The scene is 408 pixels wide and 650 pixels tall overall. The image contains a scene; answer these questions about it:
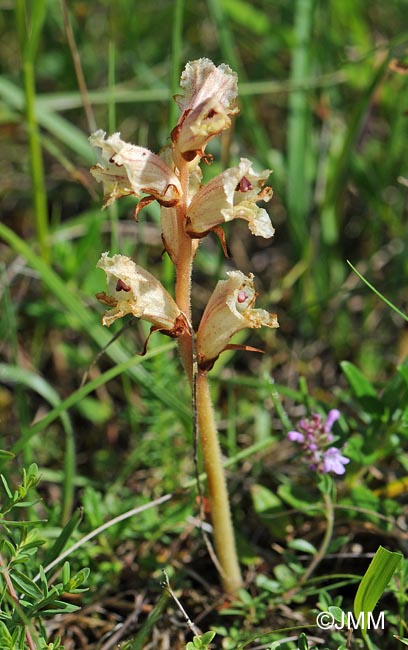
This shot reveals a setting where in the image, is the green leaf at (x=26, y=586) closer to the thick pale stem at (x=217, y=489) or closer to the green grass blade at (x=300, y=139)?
the thick pale stem at (x=217, y=489)

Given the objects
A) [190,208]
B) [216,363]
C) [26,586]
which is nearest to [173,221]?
[190,208]

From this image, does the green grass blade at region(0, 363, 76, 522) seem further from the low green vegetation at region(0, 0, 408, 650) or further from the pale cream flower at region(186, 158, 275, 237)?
the pale cream flower at region(186, 158, 275, 237)

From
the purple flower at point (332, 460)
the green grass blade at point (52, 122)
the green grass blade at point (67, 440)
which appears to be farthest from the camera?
the green grass blade at point (52, 122)

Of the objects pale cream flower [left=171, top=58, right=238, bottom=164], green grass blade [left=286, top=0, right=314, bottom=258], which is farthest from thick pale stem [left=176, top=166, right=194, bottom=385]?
green grass blade [left=286, top=0, right=314, bottom=258]

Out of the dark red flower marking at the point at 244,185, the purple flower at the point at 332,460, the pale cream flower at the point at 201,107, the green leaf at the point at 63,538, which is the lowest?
the green leaf at the point at 63,538

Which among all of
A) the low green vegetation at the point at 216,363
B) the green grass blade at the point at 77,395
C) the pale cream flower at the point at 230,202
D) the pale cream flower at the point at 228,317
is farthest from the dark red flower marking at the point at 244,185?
the green grass blade at the point at 77,395

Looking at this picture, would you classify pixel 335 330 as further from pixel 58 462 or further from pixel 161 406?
pixel 58 462

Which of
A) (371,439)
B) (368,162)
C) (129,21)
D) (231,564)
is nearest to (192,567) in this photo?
(231,564)
